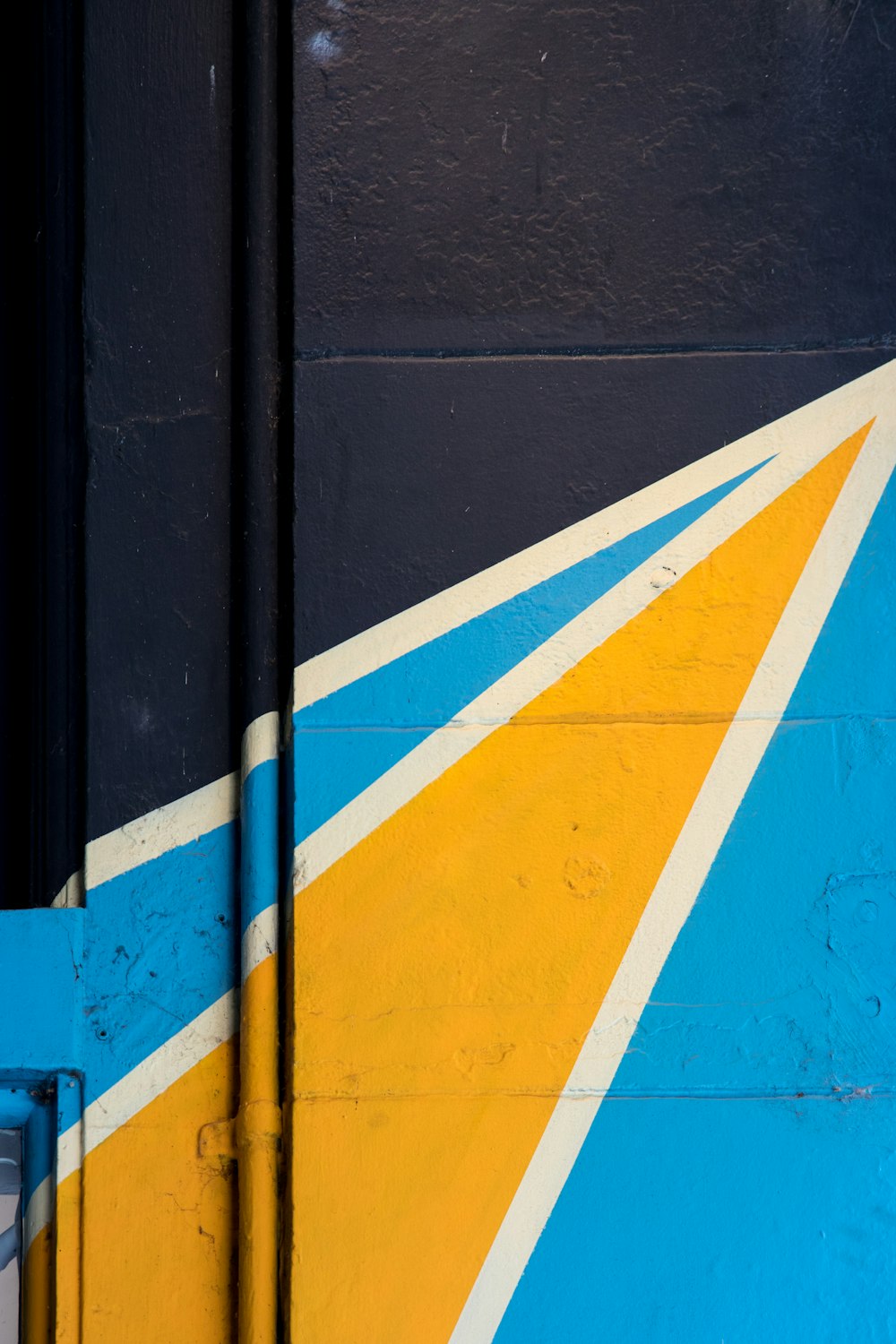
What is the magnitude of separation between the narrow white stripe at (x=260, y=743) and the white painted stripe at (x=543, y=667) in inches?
6.0

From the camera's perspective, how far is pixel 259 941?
1588mm

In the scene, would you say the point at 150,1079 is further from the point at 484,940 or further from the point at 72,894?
the point at 484,940

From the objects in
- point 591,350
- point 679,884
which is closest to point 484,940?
point 679,884

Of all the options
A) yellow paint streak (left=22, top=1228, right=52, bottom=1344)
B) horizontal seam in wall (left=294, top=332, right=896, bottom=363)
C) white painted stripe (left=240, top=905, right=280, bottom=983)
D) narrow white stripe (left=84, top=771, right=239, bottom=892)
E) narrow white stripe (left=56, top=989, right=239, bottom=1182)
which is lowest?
yellow paint streak (left=22, top=1228, right=52, bottom=1344)

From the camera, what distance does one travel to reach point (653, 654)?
5.31 feet

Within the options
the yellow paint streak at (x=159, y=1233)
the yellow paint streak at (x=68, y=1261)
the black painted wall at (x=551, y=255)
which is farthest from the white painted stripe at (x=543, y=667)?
the yellow paint streak at (x=68, y=1261)

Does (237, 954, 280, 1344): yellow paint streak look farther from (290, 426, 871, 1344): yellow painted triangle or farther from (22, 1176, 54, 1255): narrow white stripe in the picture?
(22, 1176, 54, 1255): narrow white stripe

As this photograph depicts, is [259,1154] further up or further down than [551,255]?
further down

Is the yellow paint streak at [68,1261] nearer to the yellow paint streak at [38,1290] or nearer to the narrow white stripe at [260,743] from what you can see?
the yellow paint streak at [38,1290]

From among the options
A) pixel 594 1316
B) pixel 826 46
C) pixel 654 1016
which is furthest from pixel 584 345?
pixel 594 1316

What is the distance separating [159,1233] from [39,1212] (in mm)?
201

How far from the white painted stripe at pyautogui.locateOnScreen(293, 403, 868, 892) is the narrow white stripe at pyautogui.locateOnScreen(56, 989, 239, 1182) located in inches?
10.5

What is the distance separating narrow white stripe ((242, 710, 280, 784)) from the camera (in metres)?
1.61

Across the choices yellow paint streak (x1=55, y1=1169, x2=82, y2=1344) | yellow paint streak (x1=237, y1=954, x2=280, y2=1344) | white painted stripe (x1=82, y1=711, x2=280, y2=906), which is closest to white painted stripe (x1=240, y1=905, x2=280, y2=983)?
yellow paint streak (x1=237, y1=954, x2=280, y2=1344)
